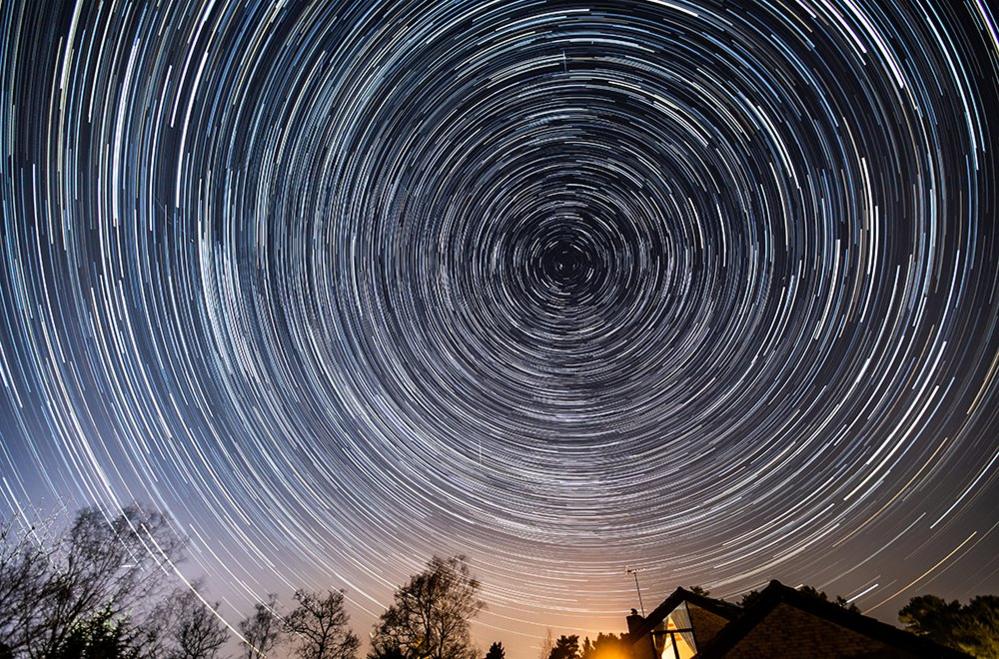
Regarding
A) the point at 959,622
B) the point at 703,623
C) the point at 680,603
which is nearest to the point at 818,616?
the point at 703,623

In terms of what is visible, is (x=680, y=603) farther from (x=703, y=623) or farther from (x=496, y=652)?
(x=496, y=652)

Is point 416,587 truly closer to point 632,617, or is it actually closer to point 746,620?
point 632,617

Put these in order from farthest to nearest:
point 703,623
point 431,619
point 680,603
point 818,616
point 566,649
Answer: point 566,649, point 431,619, point 680,603, point 703,623, point 818,616

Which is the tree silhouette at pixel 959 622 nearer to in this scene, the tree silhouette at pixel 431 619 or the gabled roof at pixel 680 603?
the gabled roof at pixel 680 603

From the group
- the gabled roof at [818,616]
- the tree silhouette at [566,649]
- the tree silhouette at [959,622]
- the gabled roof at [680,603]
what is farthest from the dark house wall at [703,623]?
the tree silhouette at [566,649]

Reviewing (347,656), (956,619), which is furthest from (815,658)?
(956,619)

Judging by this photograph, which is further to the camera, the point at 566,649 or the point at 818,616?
the point at 566,649

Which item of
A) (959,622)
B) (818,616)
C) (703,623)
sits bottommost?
(818,616)
